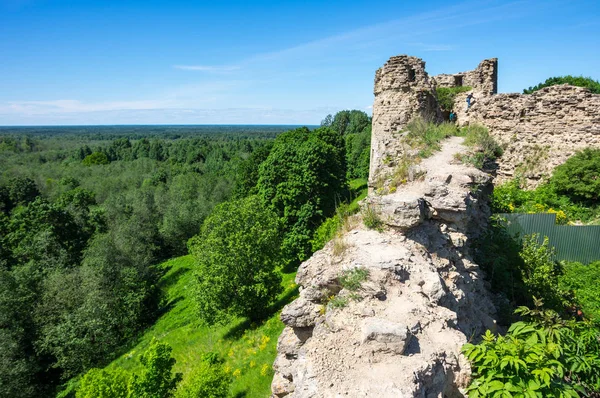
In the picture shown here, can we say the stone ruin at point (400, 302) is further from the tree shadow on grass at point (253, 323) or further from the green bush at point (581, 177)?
the tree shadow on grass at point (253, 323)

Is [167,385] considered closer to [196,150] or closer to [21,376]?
[21,376]

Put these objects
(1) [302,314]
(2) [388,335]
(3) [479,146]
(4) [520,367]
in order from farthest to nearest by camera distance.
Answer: (3) [479,146] → (1) [302,314] → (2) [388,335] → (4) [520,367]

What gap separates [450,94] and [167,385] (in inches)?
630

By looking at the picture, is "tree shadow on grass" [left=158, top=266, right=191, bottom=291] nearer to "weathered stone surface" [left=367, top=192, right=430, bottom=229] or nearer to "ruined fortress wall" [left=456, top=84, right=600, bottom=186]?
"ruined fortress wall" [left=456, top=84, right=600, bottom=186]

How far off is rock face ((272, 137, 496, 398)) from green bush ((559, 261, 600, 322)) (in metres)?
2.76

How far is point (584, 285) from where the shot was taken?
29.3 feet

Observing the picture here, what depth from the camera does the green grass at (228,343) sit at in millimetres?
12129

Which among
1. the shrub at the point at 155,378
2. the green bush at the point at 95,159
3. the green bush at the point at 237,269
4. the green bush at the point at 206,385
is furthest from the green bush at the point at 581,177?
the green bush at the point at 95,159

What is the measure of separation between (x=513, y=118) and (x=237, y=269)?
13.5m

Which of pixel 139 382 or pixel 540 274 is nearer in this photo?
pixel 540 274

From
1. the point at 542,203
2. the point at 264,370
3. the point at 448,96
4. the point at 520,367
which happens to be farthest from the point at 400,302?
the point at 448,96

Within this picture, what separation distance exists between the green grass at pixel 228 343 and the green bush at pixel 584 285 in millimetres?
8527

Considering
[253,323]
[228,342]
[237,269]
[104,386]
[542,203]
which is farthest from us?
→ [253,323]

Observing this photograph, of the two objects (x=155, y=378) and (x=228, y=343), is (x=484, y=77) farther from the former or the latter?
(x=155, y=378)
